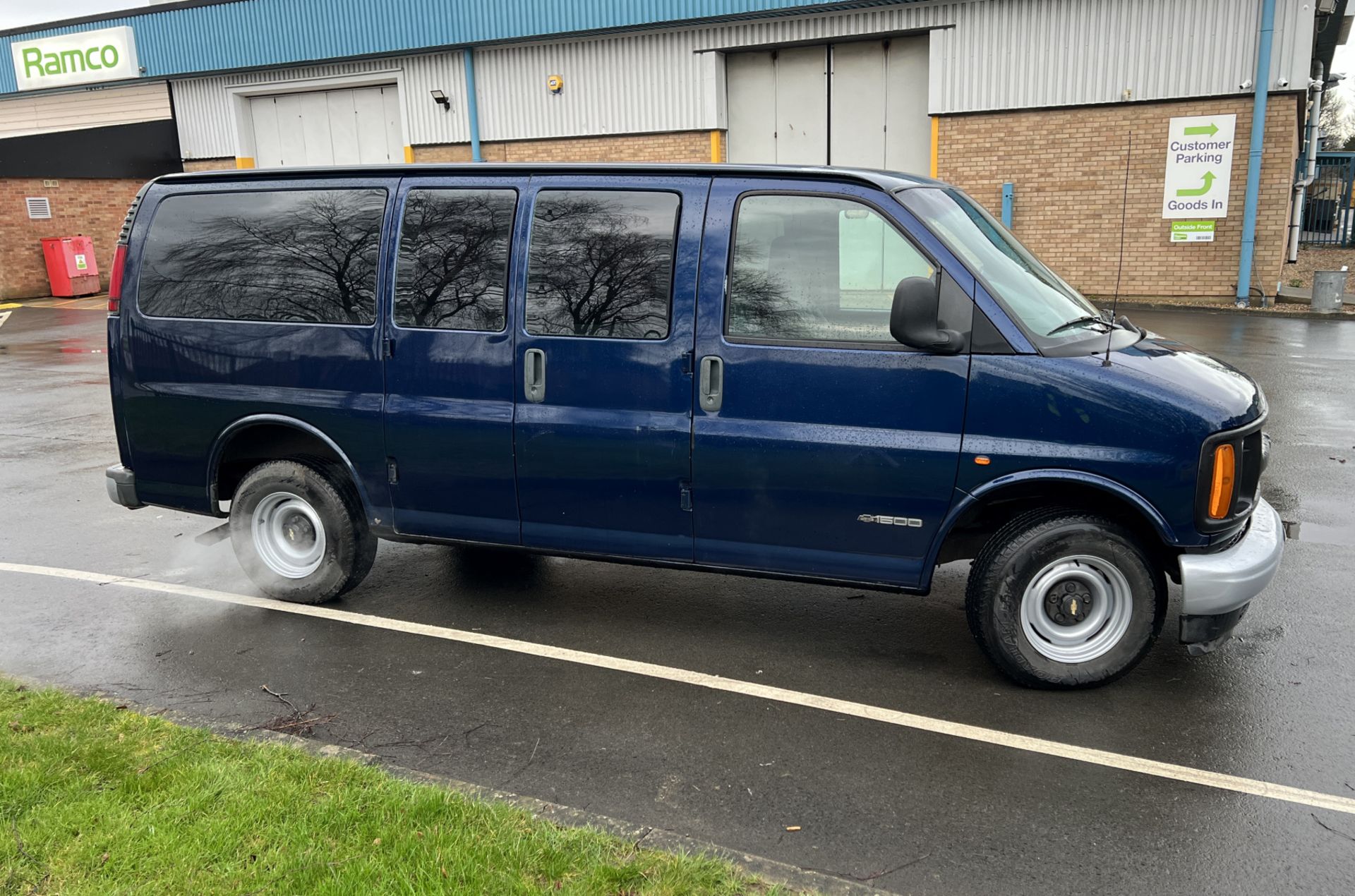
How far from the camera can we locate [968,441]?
4324mm

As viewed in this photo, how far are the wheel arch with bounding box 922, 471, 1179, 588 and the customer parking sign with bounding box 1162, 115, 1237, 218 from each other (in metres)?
16.4

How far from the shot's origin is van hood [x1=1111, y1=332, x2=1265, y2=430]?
13.7 feet

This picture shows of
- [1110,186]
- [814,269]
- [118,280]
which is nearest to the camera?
[814,269]

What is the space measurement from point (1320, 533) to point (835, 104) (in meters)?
15.8

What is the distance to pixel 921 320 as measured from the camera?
4.21 metres

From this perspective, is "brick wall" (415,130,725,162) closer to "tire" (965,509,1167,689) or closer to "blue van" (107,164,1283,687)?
"blue van" (107,164,1283,687)

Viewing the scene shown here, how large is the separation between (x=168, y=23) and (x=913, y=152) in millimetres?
18681

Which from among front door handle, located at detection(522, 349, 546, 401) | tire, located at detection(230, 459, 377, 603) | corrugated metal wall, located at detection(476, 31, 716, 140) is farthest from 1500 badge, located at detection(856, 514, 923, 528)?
corrugated metal wall, located at detection(476, 31, 716, 140)

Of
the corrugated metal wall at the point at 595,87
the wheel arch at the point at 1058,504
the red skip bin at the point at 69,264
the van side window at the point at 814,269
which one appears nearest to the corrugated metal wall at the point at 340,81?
the corrugated metal wall at the point at 595,87

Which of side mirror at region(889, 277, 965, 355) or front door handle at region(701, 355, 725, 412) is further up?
side mirror at region(889, 277, 965, 355)

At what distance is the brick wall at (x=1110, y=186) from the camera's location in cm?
1795

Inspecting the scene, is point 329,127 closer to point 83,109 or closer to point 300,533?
point 83,109

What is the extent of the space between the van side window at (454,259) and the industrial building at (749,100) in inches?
554

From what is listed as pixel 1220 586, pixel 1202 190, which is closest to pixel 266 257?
pixel 1220 586
